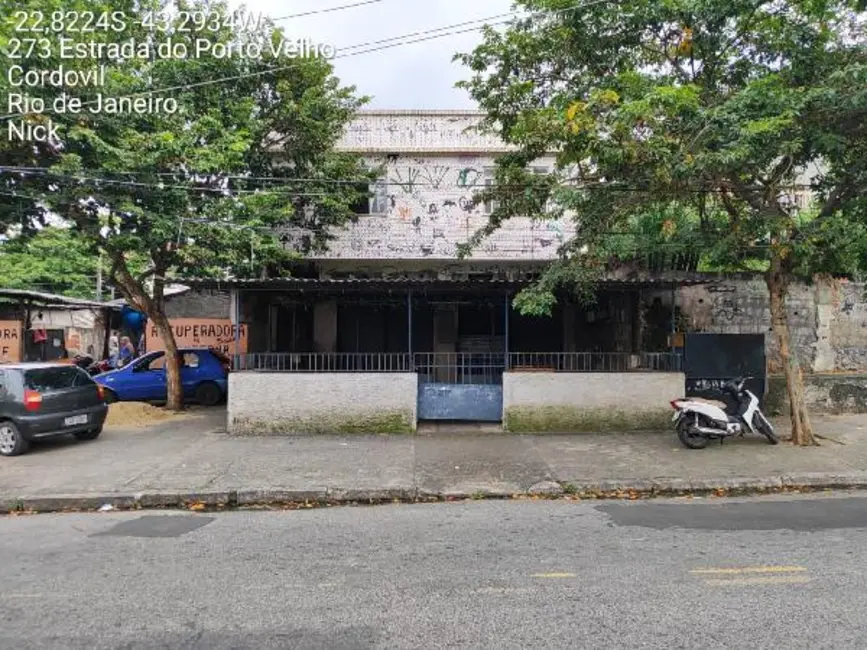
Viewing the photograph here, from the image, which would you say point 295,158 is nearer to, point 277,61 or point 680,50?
point 277,61

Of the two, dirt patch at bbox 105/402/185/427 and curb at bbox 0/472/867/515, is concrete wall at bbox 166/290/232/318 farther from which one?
curb at bbox 0/472/867/515

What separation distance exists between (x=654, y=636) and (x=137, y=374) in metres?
14.7

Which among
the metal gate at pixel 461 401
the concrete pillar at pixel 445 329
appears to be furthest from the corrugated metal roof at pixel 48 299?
the metal gate at pixel 461 401

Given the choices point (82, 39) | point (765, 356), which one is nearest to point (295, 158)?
point (82, 39)

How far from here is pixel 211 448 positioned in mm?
10477

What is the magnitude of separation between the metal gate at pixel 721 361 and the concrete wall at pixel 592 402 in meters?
0.98

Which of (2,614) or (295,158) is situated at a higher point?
(295,158)

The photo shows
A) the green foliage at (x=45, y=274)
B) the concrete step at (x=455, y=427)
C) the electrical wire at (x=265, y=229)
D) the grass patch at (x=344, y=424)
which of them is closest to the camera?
the electrical wire at (x=265, y=229)

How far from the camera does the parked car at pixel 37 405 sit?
10.1 m

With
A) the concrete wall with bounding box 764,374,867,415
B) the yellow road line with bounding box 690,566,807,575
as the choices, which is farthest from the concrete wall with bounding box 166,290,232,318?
the yellow road line with bounding box 690,566,807,575

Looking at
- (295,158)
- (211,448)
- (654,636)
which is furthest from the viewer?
(295,158)

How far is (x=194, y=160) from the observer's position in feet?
36.9

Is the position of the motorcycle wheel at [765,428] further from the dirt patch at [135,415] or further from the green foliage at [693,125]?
the dirt patch at [135,415]

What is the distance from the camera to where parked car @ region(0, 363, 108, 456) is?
33.1ft
